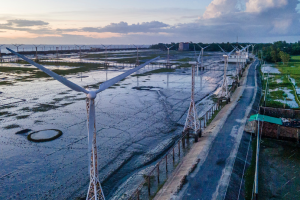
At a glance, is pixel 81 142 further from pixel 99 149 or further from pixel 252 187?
pixel 252 187

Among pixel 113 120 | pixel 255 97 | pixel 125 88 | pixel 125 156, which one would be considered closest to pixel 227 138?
pixel 125 156

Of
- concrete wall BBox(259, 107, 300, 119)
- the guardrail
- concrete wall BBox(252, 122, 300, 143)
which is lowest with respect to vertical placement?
the guardrail

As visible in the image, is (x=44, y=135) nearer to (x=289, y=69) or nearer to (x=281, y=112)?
(x=281, y=112)

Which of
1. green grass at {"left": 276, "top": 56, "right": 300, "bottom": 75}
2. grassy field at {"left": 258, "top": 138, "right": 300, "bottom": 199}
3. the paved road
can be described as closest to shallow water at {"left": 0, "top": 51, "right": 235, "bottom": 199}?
the paved road

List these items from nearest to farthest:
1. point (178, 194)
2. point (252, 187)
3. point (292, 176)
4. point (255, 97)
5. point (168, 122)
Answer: point (178, 194) → point (252, 187) → point (292, 176) → point (168, 122) → point (255, 97)

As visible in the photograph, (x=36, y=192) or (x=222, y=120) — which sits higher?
(x=222, y=120)

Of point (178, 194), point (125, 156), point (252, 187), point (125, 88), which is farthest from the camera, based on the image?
point (125, 88)

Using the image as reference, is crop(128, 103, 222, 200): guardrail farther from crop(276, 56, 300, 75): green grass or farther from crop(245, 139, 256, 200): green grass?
crop(276, 56, 300, 75): green grass

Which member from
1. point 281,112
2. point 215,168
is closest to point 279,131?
point 281,112

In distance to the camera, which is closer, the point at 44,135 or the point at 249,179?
the point at 249,179
